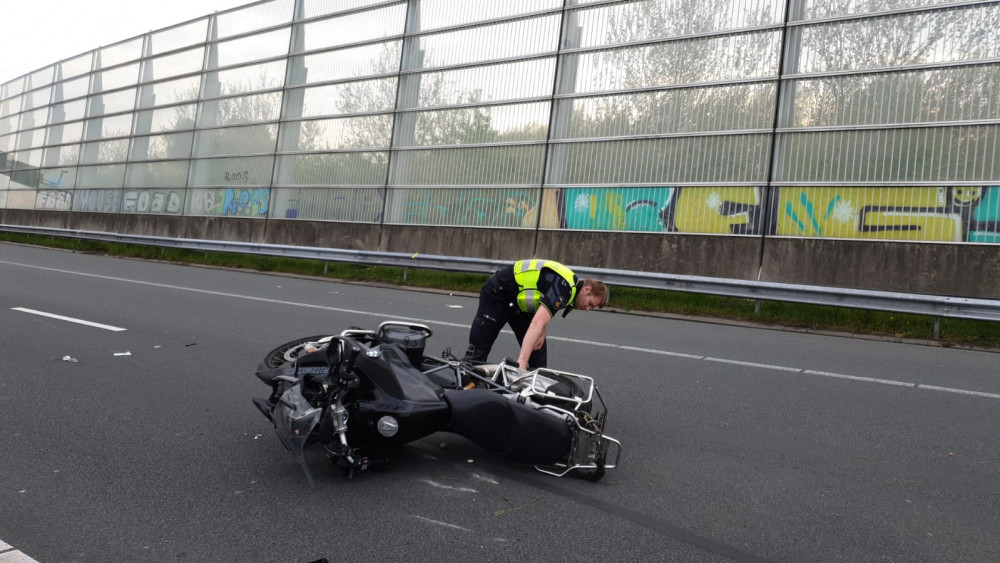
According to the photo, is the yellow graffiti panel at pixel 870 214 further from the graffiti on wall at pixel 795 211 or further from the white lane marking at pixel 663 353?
the white lane marking at pixel 663 353

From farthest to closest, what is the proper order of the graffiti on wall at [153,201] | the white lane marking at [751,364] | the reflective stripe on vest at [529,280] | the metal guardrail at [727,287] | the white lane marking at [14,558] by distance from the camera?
the graffiti on wall at [153,201]
the metal guardrail at [727,287]
the white lane marking at [751,364]
the reflective stripe on vest at [529,280]
the white lane marking at [14,558]

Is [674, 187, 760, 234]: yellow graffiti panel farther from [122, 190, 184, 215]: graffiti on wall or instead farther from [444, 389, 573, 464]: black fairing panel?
[122, 190, 184, 215]: graffiti on wall

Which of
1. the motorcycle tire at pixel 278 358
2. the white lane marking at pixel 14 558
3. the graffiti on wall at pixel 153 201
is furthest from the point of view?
the graffiti on wall at pixel 153 201

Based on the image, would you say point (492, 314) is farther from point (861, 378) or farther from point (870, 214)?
point (870, 214)

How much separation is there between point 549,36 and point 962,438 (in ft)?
41.7

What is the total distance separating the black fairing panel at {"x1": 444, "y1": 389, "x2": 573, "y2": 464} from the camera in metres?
3.94

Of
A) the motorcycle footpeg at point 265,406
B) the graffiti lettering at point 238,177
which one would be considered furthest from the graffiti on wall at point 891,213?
the graffiti lettering at point 238,177

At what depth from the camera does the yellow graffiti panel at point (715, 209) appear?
12727 millimetres

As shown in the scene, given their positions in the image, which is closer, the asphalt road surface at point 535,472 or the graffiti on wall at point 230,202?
the asphalt road surface at point 535,472

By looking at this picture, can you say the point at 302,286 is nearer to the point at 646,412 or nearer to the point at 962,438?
the point at 646,412

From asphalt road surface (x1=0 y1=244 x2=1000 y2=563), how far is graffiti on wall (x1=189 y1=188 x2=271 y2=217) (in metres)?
13.7

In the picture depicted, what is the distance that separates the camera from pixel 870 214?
38.1ft

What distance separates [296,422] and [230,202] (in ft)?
66.3

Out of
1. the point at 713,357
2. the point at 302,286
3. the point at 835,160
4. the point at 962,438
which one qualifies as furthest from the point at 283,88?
the point at 962,438
